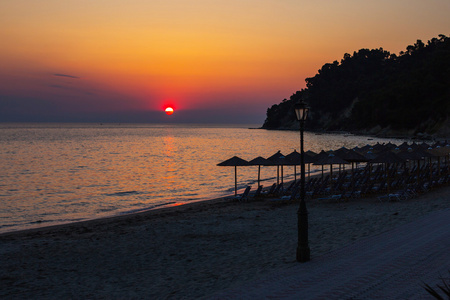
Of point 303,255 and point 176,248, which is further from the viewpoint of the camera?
point 176,248

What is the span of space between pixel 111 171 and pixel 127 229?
96.6 ft

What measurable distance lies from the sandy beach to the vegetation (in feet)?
90.9

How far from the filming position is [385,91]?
11438cm

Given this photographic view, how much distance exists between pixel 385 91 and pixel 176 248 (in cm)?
11503

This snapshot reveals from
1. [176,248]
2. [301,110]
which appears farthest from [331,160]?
[301,110]

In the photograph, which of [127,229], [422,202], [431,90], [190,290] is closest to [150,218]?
[127,229]

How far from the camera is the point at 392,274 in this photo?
740 centimetres

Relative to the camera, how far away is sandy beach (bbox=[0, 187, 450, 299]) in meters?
8.40

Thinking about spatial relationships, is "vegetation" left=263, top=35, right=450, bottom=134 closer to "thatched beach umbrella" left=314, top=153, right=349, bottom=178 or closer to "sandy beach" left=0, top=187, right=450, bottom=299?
"thatched beach umbrella" left=314, top=153, right=349, bottom=178

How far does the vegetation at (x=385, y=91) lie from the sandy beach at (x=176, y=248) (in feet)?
90.9

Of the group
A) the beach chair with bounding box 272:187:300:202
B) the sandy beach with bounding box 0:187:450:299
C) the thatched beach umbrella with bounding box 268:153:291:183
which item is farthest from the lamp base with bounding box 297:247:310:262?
the thatched beach umbrella with bounding box 268:153:291:183

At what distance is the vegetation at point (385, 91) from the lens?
9306 cm

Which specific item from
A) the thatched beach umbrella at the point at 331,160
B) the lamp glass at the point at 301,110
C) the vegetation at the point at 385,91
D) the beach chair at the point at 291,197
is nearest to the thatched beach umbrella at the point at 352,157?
the thatched beach umbrella at the point at 331,160

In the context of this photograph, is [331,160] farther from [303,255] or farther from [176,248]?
[303,255]
